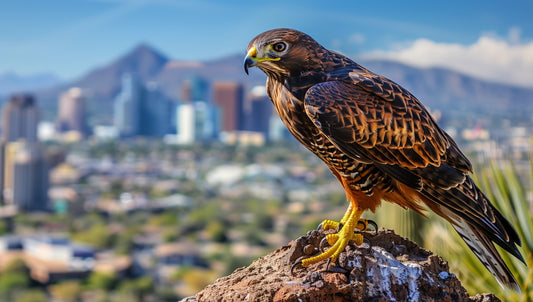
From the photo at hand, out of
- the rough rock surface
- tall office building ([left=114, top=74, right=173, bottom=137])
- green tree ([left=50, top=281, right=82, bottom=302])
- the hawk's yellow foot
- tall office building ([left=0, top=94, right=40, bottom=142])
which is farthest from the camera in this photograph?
tall office building ([left=114, top=74, right=173, bottom=137])

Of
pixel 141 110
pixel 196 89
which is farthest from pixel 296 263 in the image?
pixel 141 110

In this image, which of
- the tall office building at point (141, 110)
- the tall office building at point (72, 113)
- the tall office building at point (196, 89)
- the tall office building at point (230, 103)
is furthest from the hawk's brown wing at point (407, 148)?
the tall office building at point (141, 110)

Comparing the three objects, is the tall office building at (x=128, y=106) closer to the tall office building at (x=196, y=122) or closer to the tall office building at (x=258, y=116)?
the tall office building at (x=196, y=122)

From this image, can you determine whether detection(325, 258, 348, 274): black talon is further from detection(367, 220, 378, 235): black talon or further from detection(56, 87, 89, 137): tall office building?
detection(56, 87, 89, 137): tall office building

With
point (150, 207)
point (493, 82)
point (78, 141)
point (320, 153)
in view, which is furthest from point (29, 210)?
point (320, 153)

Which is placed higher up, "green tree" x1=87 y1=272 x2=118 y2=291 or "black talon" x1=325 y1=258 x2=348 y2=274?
"black talon" x1=325 y1=258 x2=348 y2=274

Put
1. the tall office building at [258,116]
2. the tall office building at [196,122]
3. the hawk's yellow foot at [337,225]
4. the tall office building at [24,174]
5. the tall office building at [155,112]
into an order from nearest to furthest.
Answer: the hawk's yellow foot at [337,225] → the tall office building at [24,174] → the tall office building at [258,116] → the tall office building at [196,122] → the tall office building at [155,112]

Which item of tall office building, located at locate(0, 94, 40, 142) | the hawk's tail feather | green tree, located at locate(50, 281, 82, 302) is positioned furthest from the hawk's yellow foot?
tall office building, located at locate(0, 94, 40, 142)

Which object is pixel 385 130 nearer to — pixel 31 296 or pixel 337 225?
pixel 337 225
